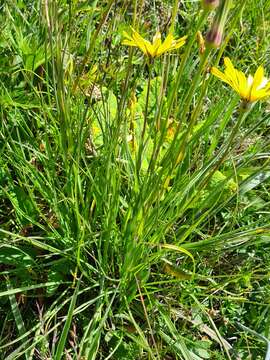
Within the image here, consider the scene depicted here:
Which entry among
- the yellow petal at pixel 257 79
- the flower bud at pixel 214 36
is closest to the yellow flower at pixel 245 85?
the yellow petal at pixel 257 79

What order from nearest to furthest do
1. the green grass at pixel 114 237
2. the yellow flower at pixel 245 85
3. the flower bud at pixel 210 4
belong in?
the flower bud at pixel 210 4, the yellow flower at pixel 245 85, the green grass at pixel 114 237

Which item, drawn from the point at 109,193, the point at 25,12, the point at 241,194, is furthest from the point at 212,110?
the point at 25,12

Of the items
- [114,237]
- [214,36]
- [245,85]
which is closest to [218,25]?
[214,36]

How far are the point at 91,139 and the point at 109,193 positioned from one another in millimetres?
129

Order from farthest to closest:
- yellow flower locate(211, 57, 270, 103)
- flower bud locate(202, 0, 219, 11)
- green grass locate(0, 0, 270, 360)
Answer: green grass locate(0, 0, 270, 360) < yellow flower locate(211, 57, 270, 103) < flower bud locate(202, 0, 219, 11)

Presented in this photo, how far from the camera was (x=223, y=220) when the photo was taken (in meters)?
1.21

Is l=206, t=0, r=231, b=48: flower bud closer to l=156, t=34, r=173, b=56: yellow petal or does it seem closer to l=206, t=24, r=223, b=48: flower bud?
l=206, t=24, r=223, b=48: flower bud

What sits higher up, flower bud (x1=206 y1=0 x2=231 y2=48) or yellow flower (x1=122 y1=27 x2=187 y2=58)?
flower bud (x1=206 y1=0 x2=231 y2=48)

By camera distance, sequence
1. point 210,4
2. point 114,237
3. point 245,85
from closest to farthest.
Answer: point 210,4, point 245,85, point 114,237

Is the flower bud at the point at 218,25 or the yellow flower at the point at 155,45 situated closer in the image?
the flower bud at the point at 218,25

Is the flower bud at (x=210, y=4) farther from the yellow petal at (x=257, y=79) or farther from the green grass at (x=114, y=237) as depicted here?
the green grass at (x=114, y=237)

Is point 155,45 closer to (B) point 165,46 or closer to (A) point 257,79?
(B) point 165,46

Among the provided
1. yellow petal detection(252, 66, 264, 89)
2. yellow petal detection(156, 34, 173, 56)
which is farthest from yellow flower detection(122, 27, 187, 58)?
yellow petal detection(252, 66, 264, 89)

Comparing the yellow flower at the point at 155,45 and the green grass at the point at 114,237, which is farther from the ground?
the yellow flower at the point at 155,45
